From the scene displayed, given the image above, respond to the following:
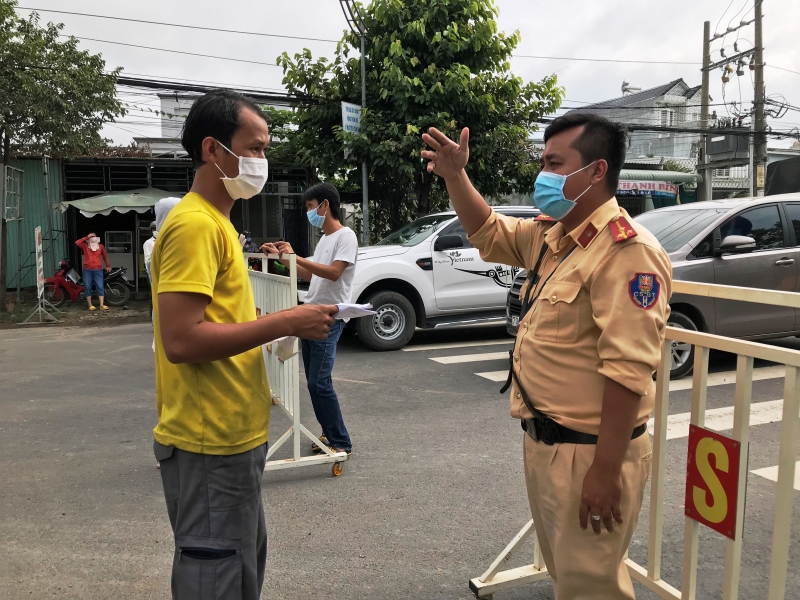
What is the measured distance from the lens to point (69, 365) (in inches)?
320

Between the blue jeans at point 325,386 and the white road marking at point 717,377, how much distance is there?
2.86 m

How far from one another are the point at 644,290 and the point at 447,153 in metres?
0.90

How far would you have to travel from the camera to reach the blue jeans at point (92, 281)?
14.2 metres

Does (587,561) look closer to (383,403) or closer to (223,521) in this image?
(223,521)

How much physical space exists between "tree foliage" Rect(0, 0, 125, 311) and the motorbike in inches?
58.1

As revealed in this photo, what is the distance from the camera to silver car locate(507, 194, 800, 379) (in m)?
6.59

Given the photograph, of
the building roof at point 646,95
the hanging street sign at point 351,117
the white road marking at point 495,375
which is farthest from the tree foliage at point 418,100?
the building roof at point 646,95

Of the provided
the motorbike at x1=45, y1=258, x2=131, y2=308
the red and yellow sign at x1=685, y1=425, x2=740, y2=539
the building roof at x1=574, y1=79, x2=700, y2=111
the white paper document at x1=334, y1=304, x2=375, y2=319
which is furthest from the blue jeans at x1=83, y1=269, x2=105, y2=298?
the building roof at x1=574, y1=79, x2=700, y2=111

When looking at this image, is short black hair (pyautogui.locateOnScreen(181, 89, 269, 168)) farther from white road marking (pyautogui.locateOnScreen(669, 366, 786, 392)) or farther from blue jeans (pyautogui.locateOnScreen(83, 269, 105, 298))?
blue jeans (pyautogui.locateOnScreen(83, 269, 105, 298))

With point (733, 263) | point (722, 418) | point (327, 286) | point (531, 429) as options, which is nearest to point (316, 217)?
point (327, 286)

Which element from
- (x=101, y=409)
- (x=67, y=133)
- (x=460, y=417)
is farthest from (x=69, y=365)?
(x=67, y=133)

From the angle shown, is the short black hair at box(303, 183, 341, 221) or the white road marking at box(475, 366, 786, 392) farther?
the white road marking at box(475, 366, 786, 392)

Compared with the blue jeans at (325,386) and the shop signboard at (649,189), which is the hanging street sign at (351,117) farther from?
the shop signboard at (649,189)

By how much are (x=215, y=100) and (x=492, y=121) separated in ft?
40.1
